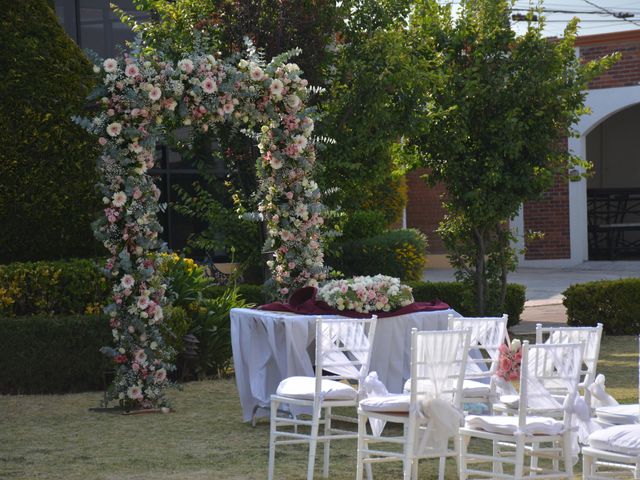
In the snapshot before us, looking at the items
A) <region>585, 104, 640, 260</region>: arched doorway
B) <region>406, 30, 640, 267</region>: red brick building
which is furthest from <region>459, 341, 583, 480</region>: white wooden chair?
<region>585, 104, 640, 260</region>: arched doorway

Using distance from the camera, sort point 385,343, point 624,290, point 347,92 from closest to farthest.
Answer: point 385,343 < point 347,92 < point 624,290

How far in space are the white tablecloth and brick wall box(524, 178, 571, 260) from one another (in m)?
16.3

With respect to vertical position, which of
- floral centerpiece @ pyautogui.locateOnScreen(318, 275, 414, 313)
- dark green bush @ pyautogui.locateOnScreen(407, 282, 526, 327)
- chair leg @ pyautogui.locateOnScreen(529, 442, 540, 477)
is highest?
floral centerpiece @ pyautogui.locateOnScreen(318, 275, 414, 313)

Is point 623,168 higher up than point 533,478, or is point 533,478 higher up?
point 623,168

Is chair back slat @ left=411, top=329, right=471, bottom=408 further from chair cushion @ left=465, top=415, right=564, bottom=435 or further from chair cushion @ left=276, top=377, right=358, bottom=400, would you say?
chair cushion @ left=276, top=377, right=358, bottom=400

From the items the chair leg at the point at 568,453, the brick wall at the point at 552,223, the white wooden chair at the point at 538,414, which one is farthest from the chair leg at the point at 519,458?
the brick wall at the point at 552,223

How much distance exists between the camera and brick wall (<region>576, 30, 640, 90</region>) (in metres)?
22.5

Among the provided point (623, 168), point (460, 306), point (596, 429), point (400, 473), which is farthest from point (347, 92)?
point (623, 168)

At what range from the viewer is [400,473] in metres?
6.79

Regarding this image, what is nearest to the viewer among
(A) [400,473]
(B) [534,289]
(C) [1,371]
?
(A) [400,473]

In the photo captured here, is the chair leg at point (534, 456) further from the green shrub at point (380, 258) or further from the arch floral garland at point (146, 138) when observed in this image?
the green shrub at point (380, 258)

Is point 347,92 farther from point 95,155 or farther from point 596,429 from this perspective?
point 596,429

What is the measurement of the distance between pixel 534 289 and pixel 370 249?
4738 millimetres

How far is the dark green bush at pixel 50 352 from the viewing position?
9.96 m
